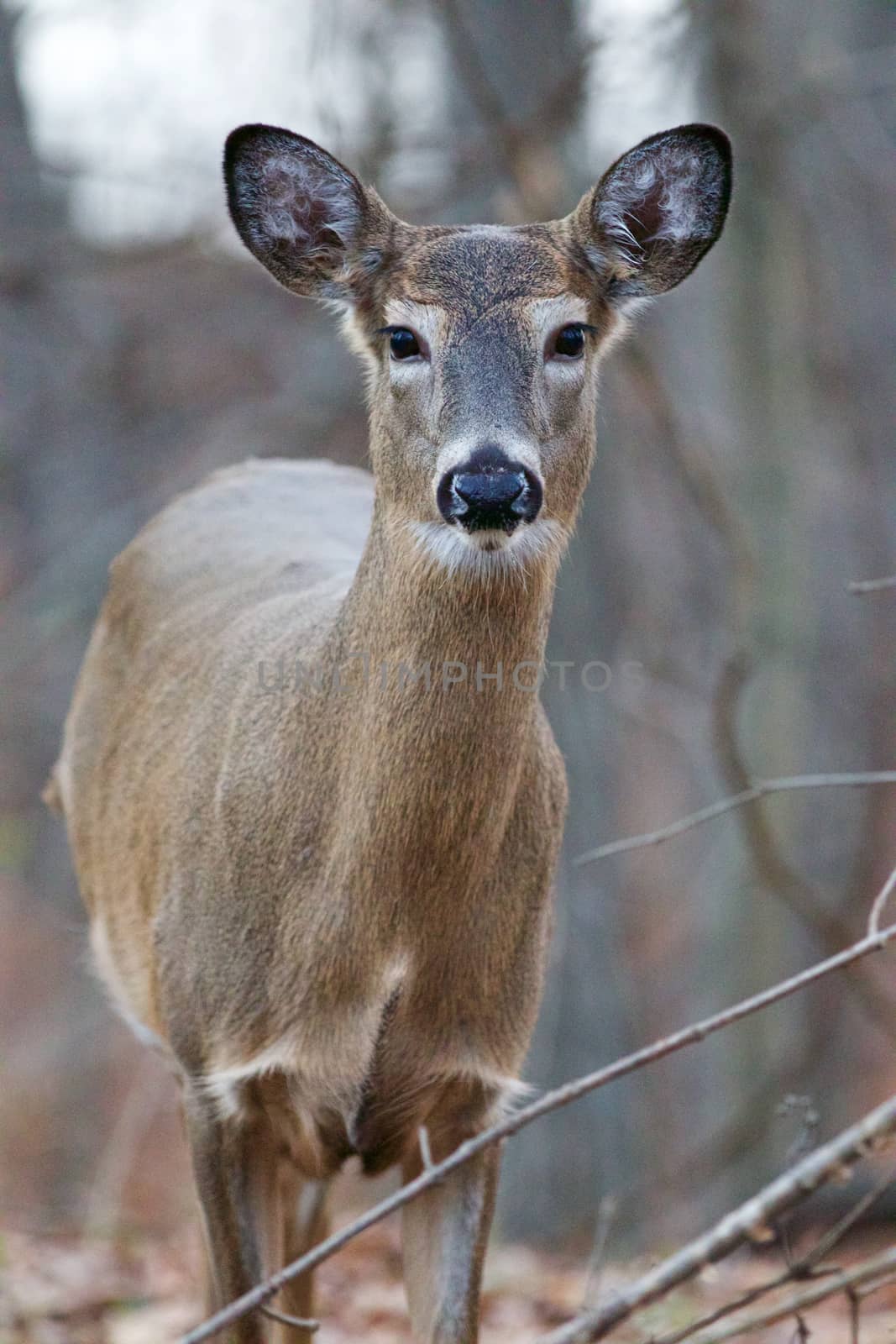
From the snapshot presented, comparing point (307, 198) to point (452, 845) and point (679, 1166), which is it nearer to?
point (452, 845)

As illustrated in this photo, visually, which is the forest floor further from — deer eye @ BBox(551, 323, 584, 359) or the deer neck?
deer eye @ BBox(551, 323, 584, 359)

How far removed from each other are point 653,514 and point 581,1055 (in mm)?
7941

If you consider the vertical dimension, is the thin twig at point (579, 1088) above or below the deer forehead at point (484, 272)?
below

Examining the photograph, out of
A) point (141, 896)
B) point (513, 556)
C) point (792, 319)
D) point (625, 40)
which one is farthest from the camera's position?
point (792, 319)

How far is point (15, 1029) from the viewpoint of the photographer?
15.6 m

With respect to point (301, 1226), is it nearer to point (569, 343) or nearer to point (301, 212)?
point (569, 343)

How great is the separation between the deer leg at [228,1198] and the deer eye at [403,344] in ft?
6.70

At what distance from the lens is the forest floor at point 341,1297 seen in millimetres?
6207

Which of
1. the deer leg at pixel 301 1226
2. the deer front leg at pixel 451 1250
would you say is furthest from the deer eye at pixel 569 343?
the deer leg at pixel 301 1226

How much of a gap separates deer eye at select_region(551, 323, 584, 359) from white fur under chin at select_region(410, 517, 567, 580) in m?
0.47

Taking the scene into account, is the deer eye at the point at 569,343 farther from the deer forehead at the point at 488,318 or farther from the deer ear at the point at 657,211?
the deer ear at the point at 657,211

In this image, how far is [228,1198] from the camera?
4898 mm

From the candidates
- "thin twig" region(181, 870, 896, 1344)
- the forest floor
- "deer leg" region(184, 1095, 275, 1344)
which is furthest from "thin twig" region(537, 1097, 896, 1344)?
the forest floor

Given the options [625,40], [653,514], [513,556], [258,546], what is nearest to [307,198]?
[513,556]
